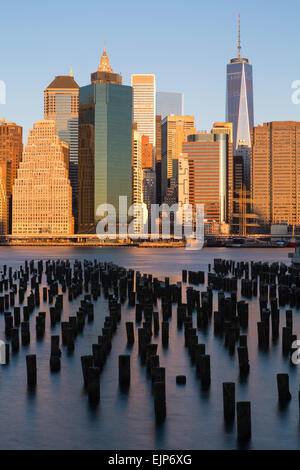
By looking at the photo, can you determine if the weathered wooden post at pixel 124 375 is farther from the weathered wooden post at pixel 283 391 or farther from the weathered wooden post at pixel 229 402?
the weathered wooden post at pixel 283 391

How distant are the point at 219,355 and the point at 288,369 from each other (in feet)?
13.6

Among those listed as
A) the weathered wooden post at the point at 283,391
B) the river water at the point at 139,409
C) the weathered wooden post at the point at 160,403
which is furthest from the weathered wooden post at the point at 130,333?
the weathered wooden post at the point at 160,403

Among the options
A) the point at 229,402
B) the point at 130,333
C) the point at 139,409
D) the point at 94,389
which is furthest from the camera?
the point at 130,333

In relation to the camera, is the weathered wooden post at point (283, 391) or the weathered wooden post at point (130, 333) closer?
A: the weathered wooden post at point (283, 391)

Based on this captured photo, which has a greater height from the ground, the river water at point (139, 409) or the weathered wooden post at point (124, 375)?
the weathered wooden post at point (124, 375)

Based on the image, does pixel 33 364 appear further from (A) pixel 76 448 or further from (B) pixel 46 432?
(A) pixel 76 448

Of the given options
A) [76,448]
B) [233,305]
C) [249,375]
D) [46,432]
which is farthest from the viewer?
[233,305]

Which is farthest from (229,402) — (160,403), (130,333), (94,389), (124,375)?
(130,333)

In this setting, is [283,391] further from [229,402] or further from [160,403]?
[160,403]

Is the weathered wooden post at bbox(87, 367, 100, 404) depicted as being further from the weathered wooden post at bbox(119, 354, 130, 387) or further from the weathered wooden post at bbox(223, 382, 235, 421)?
the weathered wooden post at bbox(223, 382, 235, 421)

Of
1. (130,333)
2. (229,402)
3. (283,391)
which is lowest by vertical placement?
(283,391)

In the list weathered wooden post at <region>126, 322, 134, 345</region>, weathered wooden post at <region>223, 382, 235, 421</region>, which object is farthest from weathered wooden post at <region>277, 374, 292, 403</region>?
weathered wooden post at <region>126, 322, 134, 345</region>

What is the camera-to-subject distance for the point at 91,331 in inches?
1572

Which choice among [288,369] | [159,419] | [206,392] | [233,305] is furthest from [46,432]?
[233,305]
